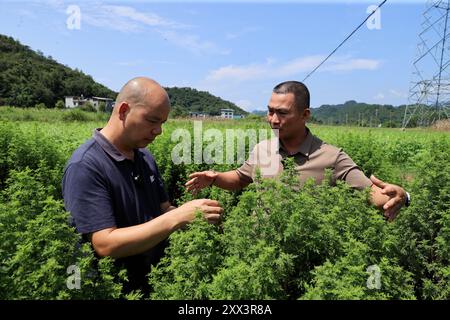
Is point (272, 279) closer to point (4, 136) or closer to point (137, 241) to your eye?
point (137, 241)

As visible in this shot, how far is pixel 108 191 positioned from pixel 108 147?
0.32m

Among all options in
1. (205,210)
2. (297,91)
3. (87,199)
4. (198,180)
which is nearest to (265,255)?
(205,210)

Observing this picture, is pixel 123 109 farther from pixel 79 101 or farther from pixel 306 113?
pixel 79 101

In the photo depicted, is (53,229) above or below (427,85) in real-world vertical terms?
below

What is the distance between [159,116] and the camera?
244cm

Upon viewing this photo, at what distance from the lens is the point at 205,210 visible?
6.43ft

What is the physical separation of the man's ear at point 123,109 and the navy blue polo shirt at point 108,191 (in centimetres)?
20

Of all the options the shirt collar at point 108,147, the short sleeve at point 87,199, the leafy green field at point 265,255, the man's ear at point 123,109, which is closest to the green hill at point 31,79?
the shirt collar at point 108,147

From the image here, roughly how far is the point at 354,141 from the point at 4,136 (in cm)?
665

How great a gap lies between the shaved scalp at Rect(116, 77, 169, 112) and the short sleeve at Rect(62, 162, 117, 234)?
0.49m

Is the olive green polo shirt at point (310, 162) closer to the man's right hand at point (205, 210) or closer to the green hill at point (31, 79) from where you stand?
the man's right hand at point (205, 210)

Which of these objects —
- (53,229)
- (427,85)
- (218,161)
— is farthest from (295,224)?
(427,85)
